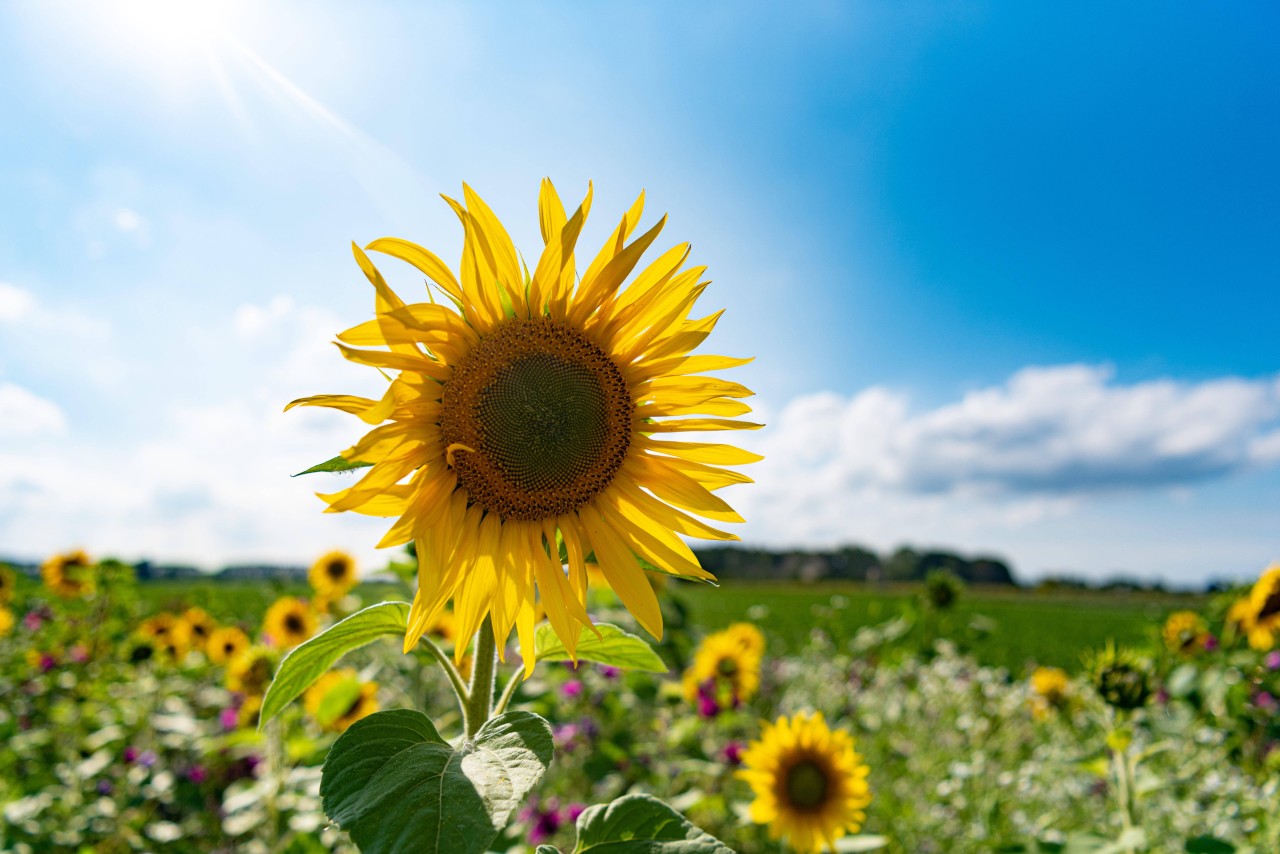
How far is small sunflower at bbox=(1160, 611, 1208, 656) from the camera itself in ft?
16.5

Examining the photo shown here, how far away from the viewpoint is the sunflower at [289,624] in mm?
5477

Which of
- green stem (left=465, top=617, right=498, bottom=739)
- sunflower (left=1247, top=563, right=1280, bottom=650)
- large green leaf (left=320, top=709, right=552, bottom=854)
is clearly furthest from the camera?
sunflower (left=1247, top=563, right=1280, bottom=650)

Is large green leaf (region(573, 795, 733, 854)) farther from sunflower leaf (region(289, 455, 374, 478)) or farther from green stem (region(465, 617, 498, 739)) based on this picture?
sunflower leaf (region(289, 455, 374, 478))

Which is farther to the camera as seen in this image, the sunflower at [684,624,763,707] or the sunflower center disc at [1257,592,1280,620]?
the sunflower at [684,624,763,707]

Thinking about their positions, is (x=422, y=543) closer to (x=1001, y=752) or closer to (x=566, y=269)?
(x=566, y=269)

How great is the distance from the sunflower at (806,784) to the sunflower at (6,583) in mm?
7795

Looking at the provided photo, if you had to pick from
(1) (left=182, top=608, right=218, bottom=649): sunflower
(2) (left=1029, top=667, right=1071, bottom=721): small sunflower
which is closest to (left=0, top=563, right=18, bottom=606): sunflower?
(1) (left=182, top=608, right=218, bottom=649): sunflower

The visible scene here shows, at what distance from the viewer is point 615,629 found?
1.39 metres

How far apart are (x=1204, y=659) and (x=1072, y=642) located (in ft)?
59.2

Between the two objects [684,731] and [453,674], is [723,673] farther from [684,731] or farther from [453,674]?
[453,674]

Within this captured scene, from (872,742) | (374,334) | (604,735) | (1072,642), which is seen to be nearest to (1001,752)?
(872,742)

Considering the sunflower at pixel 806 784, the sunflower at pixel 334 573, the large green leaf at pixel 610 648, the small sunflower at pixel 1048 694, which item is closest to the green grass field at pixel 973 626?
the small sunflower at pixel 1048 694

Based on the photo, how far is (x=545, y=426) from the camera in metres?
1.44

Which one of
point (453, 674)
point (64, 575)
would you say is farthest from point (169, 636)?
point (453, 674)
